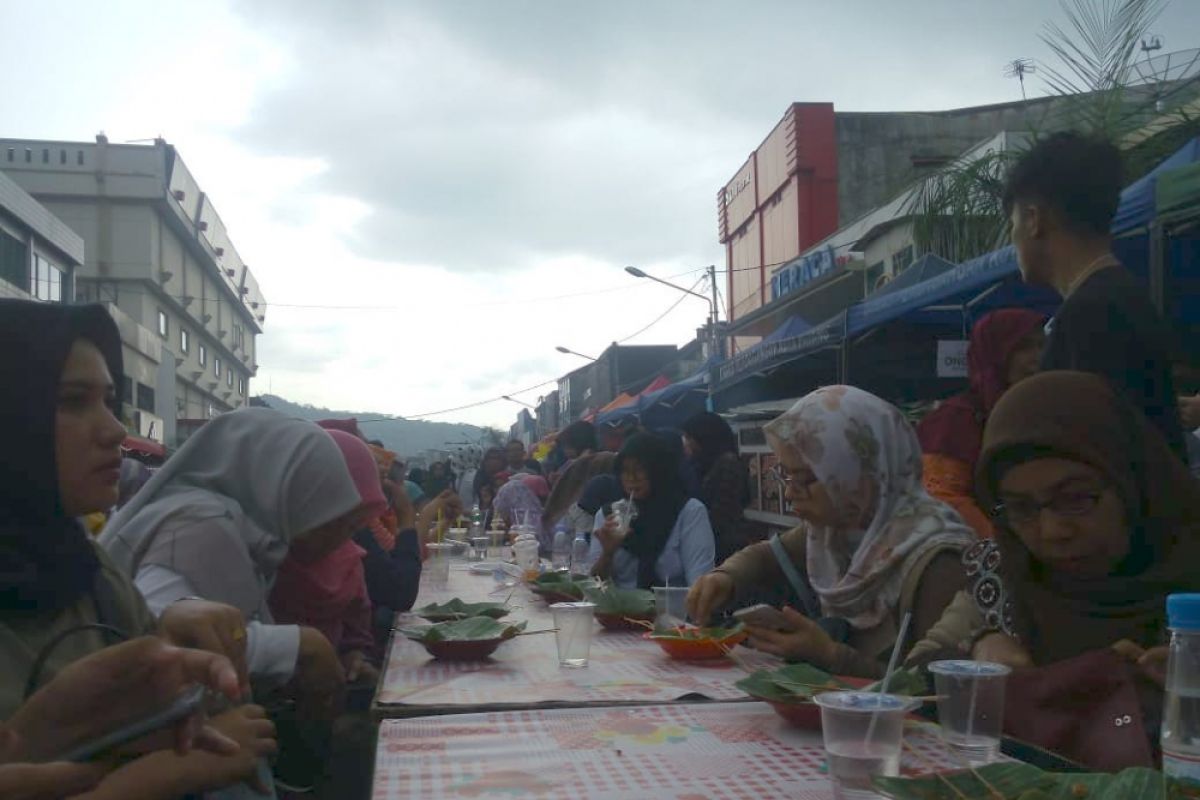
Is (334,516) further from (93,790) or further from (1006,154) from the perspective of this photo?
(1006,154)

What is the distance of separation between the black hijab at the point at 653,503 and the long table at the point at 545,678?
148 centimetres

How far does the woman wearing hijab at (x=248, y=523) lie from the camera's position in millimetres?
2383

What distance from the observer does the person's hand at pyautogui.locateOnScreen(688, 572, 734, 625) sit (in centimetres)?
294

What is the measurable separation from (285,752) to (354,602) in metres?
1.16

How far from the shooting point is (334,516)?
9.41 feet

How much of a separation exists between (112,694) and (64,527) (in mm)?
512

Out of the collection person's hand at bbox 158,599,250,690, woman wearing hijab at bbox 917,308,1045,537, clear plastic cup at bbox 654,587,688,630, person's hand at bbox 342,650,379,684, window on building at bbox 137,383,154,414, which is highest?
window on building at bbox 137,383,154,414

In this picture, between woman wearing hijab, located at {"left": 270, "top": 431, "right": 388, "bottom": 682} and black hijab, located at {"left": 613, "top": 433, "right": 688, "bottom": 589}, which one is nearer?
woman wearing hijab, located at {"left": 270, "top": 431, "right": 388, "bottom": 682}

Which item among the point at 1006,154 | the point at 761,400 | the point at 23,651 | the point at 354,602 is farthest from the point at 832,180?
the point at 23,651

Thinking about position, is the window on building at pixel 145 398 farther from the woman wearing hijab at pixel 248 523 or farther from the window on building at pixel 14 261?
the woman wearing hijab at pixel 248 523

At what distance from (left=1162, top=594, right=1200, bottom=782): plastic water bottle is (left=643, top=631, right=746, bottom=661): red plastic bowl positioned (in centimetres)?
135

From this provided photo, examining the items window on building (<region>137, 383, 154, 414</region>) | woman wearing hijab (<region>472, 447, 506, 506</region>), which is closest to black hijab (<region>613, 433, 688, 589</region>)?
woman wearing hijab (<region>472, 447, 506, 506</region>)

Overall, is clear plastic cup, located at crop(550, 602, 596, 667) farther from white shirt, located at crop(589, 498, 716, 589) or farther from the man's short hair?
white shirt, located at crop(589, 498, 716, 589)

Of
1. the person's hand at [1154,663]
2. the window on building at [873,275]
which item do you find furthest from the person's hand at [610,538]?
the window on building at [873,275]
